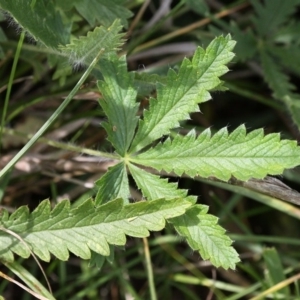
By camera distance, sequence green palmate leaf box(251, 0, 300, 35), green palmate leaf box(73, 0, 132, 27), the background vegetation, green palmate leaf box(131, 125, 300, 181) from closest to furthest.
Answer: green palmate leaf box(131, 125, 300, 181) → green palmate leaf box(73, 0, 132, 27) → the background vegetation → green palmate leaf box(251, 0, 300, 35)

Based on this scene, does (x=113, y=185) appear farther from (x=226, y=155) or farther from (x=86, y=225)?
(x=226, y=155)

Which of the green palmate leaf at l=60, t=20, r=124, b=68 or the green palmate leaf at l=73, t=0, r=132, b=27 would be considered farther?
the green palmate leaf at l=73, t=0, r=132, b=27

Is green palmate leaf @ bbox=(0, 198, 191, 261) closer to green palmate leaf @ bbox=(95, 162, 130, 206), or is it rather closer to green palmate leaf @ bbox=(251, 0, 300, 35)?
green palmate leaf @ bbox=(95, 162, 130, 206)

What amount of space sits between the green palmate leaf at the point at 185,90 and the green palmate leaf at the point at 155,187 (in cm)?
7

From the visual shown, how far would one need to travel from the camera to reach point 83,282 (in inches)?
77.2

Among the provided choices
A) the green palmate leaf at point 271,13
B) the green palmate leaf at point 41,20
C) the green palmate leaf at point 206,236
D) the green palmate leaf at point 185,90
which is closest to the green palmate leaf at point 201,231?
the green palmate leaf at point 206,236

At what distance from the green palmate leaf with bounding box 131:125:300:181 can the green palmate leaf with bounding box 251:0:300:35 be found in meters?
0.89

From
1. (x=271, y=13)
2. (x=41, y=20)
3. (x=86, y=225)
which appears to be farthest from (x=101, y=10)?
(x=271, y=13)

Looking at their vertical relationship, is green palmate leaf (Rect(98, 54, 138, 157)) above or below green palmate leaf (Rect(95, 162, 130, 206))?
above

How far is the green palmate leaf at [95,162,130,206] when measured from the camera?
1.36m

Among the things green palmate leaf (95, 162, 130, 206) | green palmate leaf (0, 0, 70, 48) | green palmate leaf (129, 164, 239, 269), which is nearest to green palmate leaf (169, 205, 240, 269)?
green palmate leaf (129, 164, 239, 269)

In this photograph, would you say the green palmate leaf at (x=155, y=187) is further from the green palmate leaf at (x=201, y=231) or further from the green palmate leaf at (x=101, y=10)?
the green palmate leaf at (x=101, y=10)

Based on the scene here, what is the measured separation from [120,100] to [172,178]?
0.52 metres

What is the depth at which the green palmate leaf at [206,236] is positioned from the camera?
131 cm
